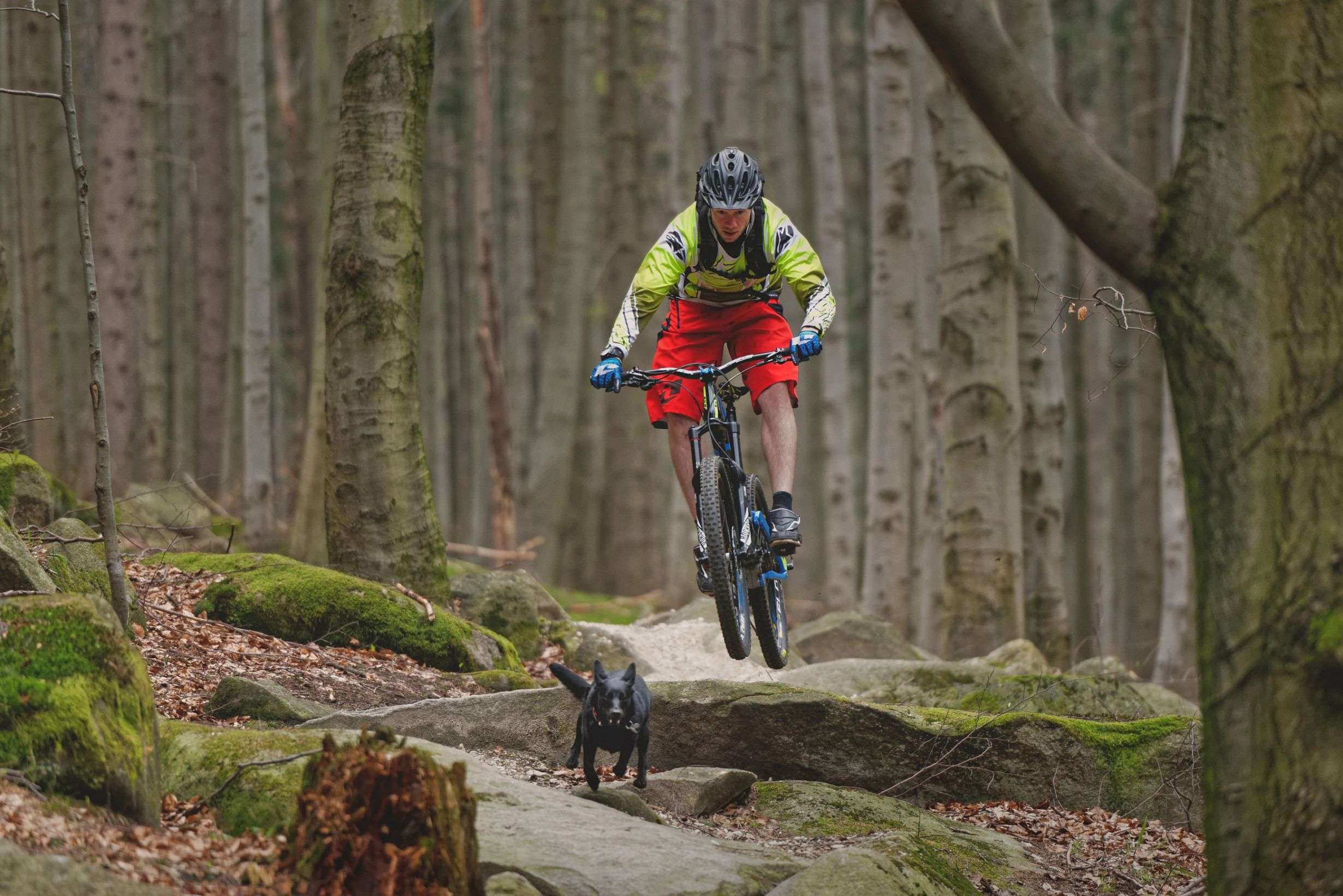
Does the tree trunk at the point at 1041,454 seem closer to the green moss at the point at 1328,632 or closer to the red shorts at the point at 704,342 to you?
the red shorts at the point at 704,342

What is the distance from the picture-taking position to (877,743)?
6.39 metres

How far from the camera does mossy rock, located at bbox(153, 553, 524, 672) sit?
7.59 meters

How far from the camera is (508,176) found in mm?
27781

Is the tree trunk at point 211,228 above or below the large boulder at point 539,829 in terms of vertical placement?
above

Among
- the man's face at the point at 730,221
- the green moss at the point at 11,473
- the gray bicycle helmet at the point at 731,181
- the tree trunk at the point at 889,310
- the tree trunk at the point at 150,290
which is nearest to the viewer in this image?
the gray bicycle helmet at the point at 731,181

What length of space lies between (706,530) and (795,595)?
1599 cm

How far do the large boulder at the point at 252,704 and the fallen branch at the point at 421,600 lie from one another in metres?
2.20

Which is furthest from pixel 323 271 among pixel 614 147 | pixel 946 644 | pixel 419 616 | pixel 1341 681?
pixel 614 147

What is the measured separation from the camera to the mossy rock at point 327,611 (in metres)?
7.59

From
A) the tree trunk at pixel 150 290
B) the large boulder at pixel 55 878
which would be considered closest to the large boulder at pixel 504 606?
the large boulder at pixel 55 878

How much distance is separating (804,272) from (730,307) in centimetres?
47

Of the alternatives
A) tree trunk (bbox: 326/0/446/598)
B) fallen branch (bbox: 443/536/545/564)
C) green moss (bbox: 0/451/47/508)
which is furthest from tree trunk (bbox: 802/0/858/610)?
green moss (bbox: 0/451/47/508)

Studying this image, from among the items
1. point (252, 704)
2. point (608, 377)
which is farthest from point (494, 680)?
point (608, 377)

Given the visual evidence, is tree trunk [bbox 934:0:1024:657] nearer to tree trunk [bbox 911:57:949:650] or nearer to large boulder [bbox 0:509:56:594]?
tree trunk [bbox 911:57:949:650]
